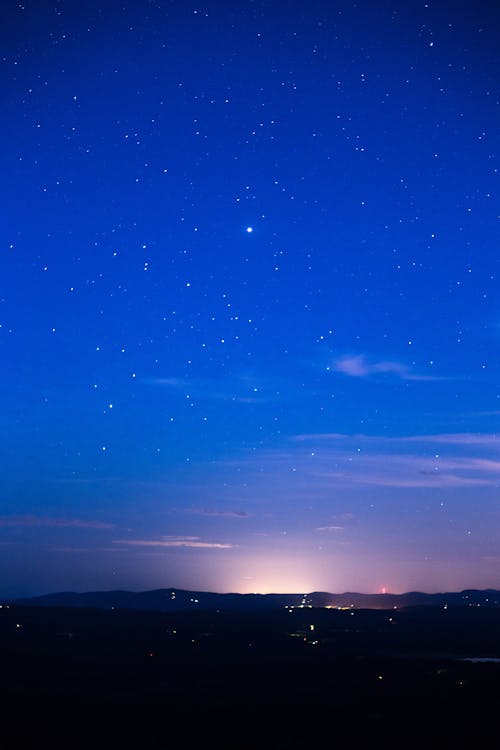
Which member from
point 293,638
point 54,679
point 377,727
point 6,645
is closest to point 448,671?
point 377,727

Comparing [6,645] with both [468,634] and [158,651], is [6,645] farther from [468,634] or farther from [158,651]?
[468,634]

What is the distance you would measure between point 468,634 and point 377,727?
9496cm

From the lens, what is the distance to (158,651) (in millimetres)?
92188

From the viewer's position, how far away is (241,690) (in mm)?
60594

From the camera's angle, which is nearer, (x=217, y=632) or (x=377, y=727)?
(x=377, y=727)

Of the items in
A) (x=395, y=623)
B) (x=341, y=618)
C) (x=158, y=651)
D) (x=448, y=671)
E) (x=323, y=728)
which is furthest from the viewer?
(x=341, y=618)

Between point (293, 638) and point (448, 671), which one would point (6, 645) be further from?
point (448, 671)

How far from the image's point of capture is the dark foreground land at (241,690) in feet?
141

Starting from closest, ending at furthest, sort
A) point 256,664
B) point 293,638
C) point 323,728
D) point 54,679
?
point 323,728 < point 54,679 < point 256,664 < point 293,638

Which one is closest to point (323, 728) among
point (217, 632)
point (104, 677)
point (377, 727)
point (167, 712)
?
point (377, 727)

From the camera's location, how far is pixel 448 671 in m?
73.8

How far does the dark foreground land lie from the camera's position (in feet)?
141

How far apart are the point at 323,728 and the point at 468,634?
96527 mm

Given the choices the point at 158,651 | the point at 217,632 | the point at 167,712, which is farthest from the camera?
the point at 217,632
